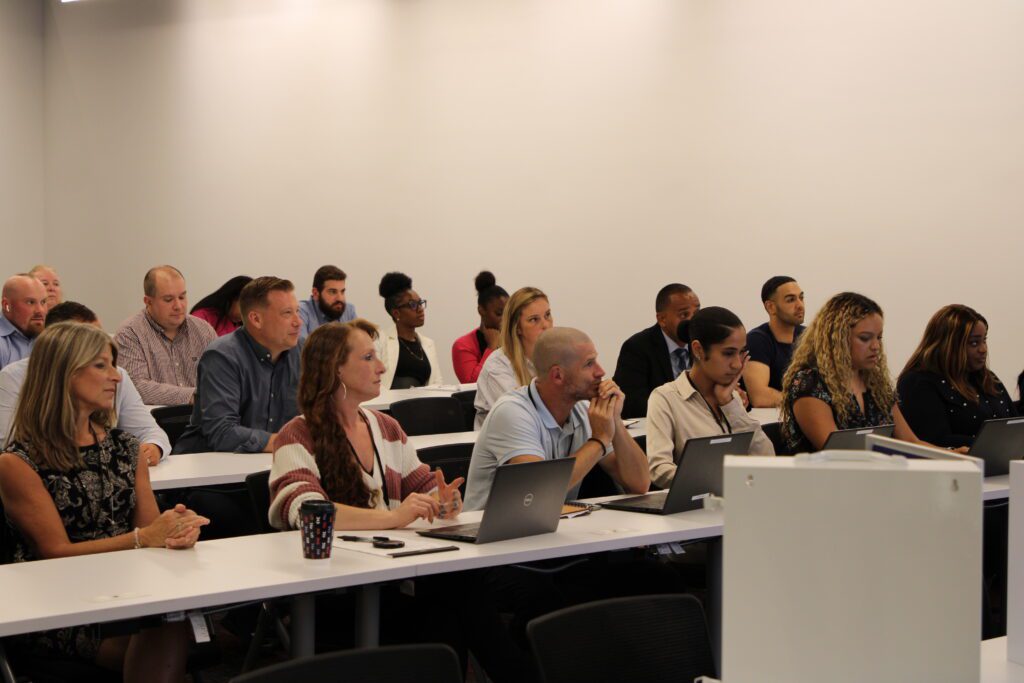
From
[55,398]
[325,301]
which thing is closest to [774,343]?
[325,301]

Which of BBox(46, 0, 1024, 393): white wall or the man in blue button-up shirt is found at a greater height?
BBox(46, 0, 1024, 393): white wall

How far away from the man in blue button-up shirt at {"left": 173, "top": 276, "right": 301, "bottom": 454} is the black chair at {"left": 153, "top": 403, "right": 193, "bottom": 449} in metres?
0.55

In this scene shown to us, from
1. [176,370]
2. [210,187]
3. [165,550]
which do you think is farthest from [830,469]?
[210,187]

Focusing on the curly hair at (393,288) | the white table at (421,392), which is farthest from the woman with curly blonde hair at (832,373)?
the curly hair at (393,288)

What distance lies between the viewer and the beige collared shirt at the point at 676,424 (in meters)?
4.18

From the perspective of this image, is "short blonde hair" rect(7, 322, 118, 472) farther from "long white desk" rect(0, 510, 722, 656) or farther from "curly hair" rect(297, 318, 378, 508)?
"curly hair" rect(297, 318, 378, 508)

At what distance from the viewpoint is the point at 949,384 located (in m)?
5.07

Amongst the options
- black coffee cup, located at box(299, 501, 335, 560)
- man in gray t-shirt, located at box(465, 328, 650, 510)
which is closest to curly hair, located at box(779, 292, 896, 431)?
man in gray t-shirt, located at box(465, 328, 650, 510)

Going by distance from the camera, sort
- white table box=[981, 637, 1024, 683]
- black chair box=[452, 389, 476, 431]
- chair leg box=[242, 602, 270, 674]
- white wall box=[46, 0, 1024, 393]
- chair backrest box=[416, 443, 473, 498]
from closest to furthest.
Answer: white table box=[981, 637, 1024, 683] < chair leg box=[242, 602, 270, 674] < chair backrest box=[416, 443, 473, 498] < black chair box=[452, 389, 476, 431] < white wall box=[46, 0, 1024, 393]

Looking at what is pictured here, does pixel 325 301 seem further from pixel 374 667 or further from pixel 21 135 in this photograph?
pixel 374 667

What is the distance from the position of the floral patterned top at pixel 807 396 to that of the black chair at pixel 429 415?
1.89m

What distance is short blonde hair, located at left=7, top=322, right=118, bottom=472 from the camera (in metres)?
3.12

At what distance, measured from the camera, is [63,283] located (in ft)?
37.5

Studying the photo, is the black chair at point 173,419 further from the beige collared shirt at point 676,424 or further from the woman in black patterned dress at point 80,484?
the beige collared shirt at point 676,424
